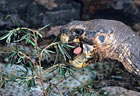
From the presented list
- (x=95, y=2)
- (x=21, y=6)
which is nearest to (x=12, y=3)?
(x=21, y=6)

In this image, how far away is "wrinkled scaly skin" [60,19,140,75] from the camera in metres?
2.25

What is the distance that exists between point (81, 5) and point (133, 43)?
2050 mm

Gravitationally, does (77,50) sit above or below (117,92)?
above

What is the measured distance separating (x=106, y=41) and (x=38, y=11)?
76.2 inches

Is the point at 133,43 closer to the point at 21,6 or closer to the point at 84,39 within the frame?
the point at 84,39

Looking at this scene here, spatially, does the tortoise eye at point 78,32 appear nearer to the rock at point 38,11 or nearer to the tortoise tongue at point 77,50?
the tortoise tongue at point 77,50

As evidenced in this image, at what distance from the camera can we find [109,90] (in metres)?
2.37

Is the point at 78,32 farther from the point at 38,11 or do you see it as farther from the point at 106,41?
the point at 38,11

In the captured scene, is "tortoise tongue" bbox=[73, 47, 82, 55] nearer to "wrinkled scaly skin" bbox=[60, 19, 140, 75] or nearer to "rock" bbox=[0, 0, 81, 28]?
"wrinkled scaly skin" bbox=[60, 19, 140, 75]

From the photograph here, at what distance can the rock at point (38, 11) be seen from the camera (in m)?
3.64

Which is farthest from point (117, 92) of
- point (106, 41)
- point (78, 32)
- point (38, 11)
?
point (38, 11)

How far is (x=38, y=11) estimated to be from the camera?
377cm

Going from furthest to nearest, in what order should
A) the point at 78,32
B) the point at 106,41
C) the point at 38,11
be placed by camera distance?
the point at 38,11 → the point at 78,32 → the point at 106,41

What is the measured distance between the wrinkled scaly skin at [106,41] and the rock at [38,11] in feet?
4.77
